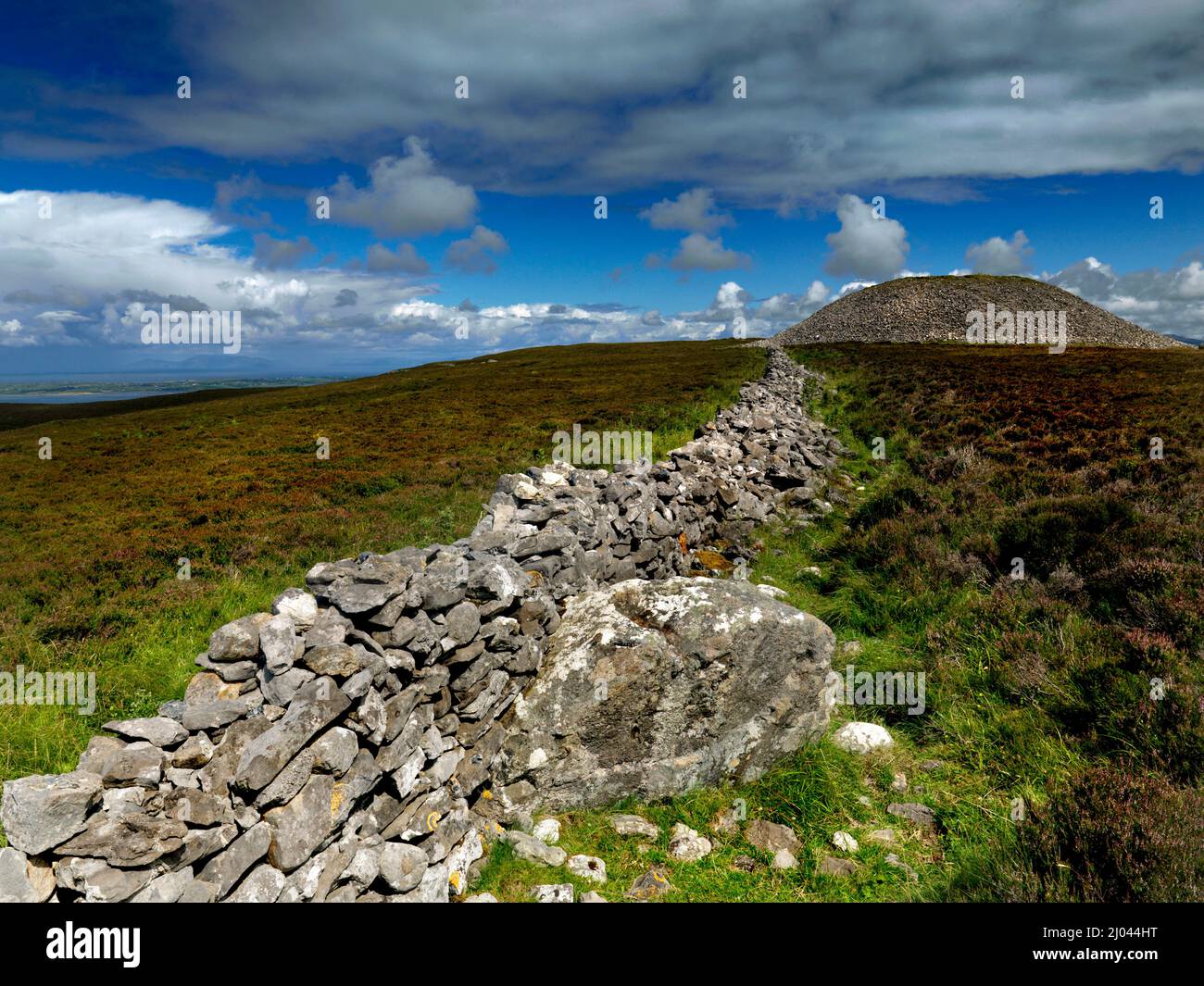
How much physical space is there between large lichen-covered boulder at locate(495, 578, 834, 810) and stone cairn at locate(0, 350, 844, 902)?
407mm

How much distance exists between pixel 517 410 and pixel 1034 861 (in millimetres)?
31999

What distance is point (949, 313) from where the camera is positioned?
342 ft

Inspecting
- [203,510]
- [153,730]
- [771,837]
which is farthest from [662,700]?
[203,510]

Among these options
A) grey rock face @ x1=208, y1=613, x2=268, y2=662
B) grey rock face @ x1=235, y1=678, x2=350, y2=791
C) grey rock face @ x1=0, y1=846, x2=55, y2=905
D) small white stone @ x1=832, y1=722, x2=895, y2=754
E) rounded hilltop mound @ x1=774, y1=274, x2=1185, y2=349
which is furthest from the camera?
rounded hilltop mound @ x1=774, y1=274, x2=1185, y2=349

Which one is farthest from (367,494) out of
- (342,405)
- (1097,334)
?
(1097,334)

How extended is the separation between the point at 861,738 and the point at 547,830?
3.65 m

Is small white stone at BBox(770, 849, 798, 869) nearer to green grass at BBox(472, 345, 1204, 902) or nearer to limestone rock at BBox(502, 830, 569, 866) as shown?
green grass at BBox(472, 345, 1204, 902)

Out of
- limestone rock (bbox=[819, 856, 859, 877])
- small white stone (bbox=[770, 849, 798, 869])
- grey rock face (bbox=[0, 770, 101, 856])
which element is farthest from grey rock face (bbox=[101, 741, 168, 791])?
limestone rock (bbox=[819, 856, 859, 877])

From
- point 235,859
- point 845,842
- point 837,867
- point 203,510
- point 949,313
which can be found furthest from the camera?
point 949,313

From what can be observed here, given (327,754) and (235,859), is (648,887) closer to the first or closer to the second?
(327,754)

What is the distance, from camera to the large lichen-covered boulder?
5902 millimetres

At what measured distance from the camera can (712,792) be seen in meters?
6.00

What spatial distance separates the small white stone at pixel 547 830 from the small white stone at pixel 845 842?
100 inches

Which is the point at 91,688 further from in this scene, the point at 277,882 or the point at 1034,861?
the point at 1034,861
